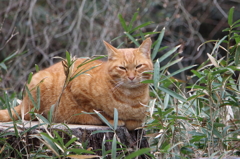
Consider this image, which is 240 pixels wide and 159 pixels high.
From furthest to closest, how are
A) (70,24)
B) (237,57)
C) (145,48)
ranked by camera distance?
1. (70,24)
2. (145,48)
3. (237,57)

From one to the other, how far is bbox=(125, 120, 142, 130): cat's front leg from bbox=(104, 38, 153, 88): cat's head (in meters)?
0.29

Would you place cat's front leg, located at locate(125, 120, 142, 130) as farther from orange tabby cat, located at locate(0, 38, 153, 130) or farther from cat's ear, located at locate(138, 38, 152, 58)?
cat's ear, located at locate(138, 38, 152, 58)

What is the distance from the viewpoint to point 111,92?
2.81m

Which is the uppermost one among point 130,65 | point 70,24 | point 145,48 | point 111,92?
point 70,24

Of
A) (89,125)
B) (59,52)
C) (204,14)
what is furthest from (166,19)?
(89,125)

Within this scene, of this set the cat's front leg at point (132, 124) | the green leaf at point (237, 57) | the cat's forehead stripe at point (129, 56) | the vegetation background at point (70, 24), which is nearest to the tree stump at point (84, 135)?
the cat's front leg at point (132, 124)

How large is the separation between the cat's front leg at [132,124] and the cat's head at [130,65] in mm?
291

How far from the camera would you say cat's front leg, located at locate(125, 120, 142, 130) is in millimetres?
2760

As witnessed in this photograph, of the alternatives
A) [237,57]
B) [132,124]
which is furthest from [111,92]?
[237,57]

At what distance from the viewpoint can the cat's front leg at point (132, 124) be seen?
109 inches

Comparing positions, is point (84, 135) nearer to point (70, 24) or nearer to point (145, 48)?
point (145, 48)

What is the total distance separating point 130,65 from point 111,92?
27 centimetres

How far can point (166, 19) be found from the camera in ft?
20.0

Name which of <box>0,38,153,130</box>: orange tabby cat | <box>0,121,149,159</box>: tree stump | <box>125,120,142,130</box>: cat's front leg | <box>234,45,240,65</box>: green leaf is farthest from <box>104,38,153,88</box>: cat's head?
<box>234,45,240,65</box>: green leaf
